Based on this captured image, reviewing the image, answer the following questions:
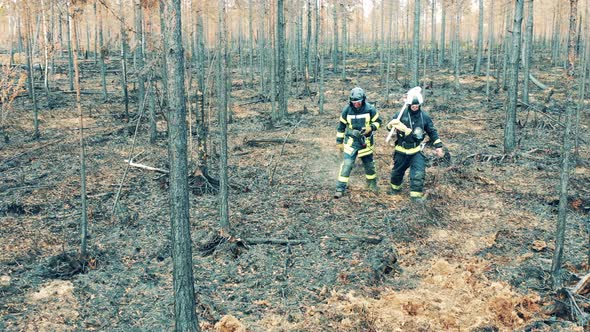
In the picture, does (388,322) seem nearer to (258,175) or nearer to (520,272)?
(520,272)

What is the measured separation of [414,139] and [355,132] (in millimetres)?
980

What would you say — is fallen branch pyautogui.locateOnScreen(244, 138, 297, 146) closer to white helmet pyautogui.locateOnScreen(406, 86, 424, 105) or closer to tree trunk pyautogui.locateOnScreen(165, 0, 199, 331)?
white helmet pyautogui.locateOnScreen(406, 86, 424, 105)

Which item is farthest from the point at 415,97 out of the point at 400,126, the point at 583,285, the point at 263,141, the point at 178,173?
the point at 263,141

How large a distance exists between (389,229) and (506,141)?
5.12 m

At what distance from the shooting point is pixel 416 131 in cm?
790

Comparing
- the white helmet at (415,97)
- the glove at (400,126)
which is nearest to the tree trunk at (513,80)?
the white helmet at (415,97)

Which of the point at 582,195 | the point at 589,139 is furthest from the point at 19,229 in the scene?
the point at 589,139

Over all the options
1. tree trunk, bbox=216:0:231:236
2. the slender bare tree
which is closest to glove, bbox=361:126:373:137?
tree trunk, bbox=216:0:231:236

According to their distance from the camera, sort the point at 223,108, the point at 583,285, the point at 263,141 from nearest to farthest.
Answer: the point at 583,285 < the point at 223,108 < the point at 263,141

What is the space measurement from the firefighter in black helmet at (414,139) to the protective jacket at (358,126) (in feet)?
1.23

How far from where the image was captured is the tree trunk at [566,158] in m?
4.61

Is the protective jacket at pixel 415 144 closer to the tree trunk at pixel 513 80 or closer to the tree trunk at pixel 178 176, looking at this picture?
the tree trunk at pixel 513 80

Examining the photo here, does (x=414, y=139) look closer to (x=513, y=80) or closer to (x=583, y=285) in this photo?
(x=513, y=80)

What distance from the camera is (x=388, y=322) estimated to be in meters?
4.71
